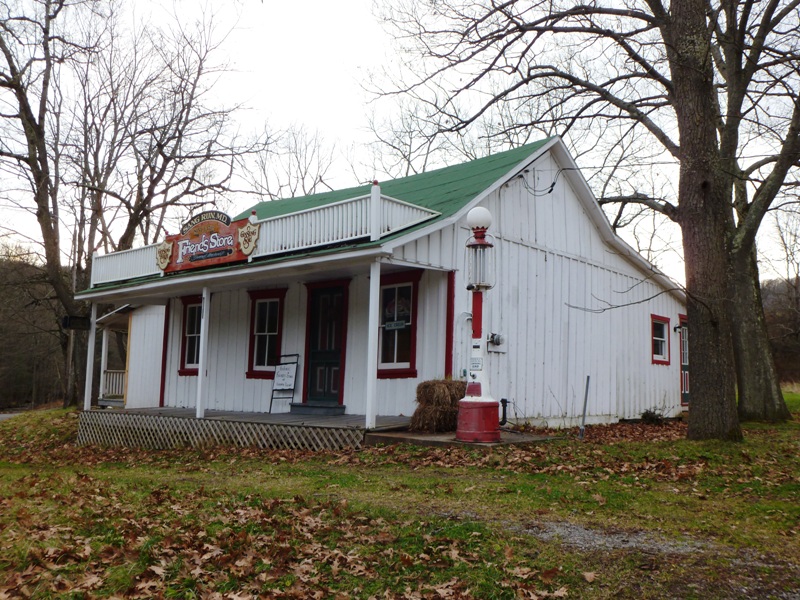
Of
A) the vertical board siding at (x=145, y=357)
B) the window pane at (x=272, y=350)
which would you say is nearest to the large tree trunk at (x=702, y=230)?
the window pane at (x=272, y=350)

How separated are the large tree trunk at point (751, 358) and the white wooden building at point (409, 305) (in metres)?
2.12

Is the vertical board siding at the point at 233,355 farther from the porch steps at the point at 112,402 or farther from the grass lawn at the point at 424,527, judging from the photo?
the grass lawn at the point at 424,527

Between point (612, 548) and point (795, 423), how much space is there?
13658mm

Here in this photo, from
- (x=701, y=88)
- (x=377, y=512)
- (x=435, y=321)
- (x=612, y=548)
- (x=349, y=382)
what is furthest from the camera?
(x=349, y=382)

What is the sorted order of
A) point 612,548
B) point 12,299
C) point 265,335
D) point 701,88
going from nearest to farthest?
point 612,548 < point 701,88 < point 265,335 < point 12,299

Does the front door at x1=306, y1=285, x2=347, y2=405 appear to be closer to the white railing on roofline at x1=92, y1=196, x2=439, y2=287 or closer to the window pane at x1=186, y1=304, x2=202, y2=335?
the white railing on roofline at x1=92, y1=196, x2=439, y2=287

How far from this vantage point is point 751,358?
57.7 ft

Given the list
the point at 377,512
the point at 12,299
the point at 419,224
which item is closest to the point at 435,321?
the point at 419,224

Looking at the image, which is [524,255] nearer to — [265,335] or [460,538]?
[265,335]

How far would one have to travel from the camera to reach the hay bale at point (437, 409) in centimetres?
1147

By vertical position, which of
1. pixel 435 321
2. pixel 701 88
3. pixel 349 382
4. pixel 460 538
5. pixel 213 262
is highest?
pixel 701 88

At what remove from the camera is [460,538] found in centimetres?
574

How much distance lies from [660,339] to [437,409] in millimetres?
10446

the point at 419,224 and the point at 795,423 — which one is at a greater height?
the point at 419,224
